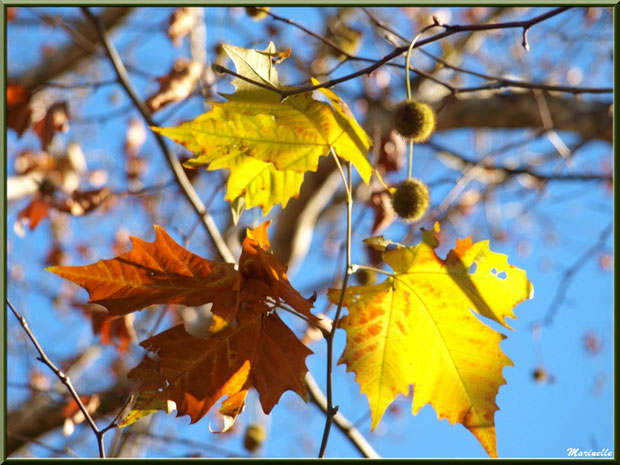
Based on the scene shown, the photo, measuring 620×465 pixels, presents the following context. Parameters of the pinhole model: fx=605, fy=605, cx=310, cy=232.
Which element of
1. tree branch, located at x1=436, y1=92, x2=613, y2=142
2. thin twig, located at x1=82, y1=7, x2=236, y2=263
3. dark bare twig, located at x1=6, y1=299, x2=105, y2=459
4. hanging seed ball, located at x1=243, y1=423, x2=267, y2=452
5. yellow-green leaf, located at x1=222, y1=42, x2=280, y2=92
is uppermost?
tree branch, located at x1=436, y1=92, x2=613, y2=142

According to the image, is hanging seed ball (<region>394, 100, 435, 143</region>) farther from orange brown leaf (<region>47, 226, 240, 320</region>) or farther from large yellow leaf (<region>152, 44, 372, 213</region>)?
orange brown leaf (<region>47, 226, 240, 320</region>)

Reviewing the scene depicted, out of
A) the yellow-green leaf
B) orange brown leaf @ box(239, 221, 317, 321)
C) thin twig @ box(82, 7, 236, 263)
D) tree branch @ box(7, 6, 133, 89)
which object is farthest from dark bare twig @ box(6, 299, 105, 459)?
tree branch @ box(7, 6, 133, 89)

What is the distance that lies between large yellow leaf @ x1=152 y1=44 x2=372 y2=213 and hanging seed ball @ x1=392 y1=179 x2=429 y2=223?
40cm

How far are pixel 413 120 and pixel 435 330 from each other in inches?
20.7

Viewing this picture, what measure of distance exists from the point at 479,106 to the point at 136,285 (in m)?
2.81

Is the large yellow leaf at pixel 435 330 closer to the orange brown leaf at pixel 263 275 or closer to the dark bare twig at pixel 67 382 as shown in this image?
the orange brown leaf at pixel 263 275

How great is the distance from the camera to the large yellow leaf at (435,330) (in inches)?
41.3

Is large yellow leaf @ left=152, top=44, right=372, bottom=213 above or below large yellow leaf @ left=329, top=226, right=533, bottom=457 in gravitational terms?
above

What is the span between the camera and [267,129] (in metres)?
1.08

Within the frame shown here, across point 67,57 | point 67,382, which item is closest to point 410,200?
point 67,382

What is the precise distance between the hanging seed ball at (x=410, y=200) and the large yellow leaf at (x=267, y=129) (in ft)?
1.30

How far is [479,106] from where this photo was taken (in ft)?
11.1

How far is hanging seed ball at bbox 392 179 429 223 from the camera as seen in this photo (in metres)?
1.51

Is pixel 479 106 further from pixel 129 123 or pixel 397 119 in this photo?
pixel 129 123
